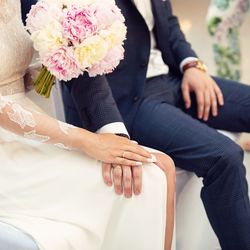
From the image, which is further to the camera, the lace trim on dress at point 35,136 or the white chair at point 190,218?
the white chair at point 190,218

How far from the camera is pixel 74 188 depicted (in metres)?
1.20

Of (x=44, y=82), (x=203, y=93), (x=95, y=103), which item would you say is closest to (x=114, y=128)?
(x=95, y=103)

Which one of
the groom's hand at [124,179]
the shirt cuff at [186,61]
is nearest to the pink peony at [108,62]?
the groom's hand at [124,179]

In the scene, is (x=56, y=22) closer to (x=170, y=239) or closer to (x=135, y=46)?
(x=135, y=46)

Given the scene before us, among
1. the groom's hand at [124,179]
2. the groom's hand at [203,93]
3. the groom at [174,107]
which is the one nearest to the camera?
the groom's hand at [124,179]

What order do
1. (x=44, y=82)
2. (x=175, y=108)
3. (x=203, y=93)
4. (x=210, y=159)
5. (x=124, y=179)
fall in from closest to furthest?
(x=124, y=179) < (x=44, y=82) < (x=210, y=159) < (x=175, y=108) < (x=203, y=93)

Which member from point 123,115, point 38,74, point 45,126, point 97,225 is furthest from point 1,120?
point 123,115

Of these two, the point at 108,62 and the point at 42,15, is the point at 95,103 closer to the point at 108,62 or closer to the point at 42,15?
the point at 108,62

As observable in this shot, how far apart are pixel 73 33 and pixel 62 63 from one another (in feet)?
0.25

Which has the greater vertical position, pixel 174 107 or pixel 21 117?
pixel 21 117

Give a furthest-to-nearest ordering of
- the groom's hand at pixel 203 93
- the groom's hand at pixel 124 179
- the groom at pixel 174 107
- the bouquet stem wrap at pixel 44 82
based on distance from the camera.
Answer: the groom's hand at pixel 203 93 < the groom at pixel 174 107 < the bouquet stem wrap at pixel 44 82 < the groom's hand at pixel 124 179

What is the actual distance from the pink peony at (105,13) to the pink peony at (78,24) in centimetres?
2

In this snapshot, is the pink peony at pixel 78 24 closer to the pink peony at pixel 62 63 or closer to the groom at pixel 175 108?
the pink peony at pixel 62 63

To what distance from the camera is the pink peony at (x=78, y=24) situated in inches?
46.9
